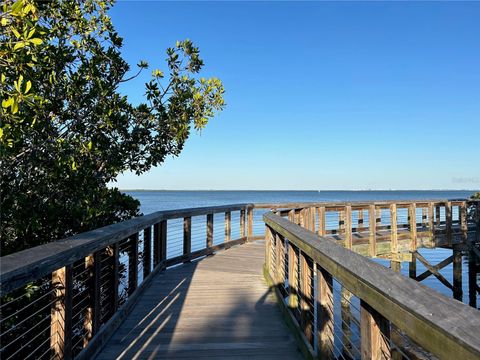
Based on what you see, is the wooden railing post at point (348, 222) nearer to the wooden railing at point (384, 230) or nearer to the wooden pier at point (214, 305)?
the wooden railing at point (384, 230)

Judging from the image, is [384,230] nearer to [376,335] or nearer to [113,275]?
[113,275]

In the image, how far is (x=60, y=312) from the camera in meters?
2.47

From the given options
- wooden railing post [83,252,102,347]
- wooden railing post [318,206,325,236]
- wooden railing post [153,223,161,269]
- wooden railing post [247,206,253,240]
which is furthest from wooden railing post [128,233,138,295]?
wooden railing post [318,206,325,236]

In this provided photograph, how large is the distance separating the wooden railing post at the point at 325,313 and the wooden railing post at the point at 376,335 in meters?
0.80

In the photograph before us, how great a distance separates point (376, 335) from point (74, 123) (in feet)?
18.8

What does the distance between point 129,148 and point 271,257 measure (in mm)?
3201

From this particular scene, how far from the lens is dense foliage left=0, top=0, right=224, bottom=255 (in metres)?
4.32

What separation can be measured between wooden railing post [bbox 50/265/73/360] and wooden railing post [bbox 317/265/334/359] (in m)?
1.61

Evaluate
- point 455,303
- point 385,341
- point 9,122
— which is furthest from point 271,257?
point 455,303

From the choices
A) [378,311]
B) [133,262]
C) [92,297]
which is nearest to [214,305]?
[133,262]

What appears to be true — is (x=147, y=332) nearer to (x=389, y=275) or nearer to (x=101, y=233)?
(x=101, y=233)

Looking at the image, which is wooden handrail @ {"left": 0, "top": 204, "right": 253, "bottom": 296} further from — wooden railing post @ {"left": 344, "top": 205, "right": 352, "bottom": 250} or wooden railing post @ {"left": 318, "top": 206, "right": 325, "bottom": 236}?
wooden railing post @ {"left": 344, "top": 205, "right": 352, "bottom": 250}

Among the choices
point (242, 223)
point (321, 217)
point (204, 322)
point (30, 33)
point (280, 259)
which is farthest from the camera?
point (242, 223)

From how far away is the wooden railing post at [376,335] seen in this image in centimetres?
167
